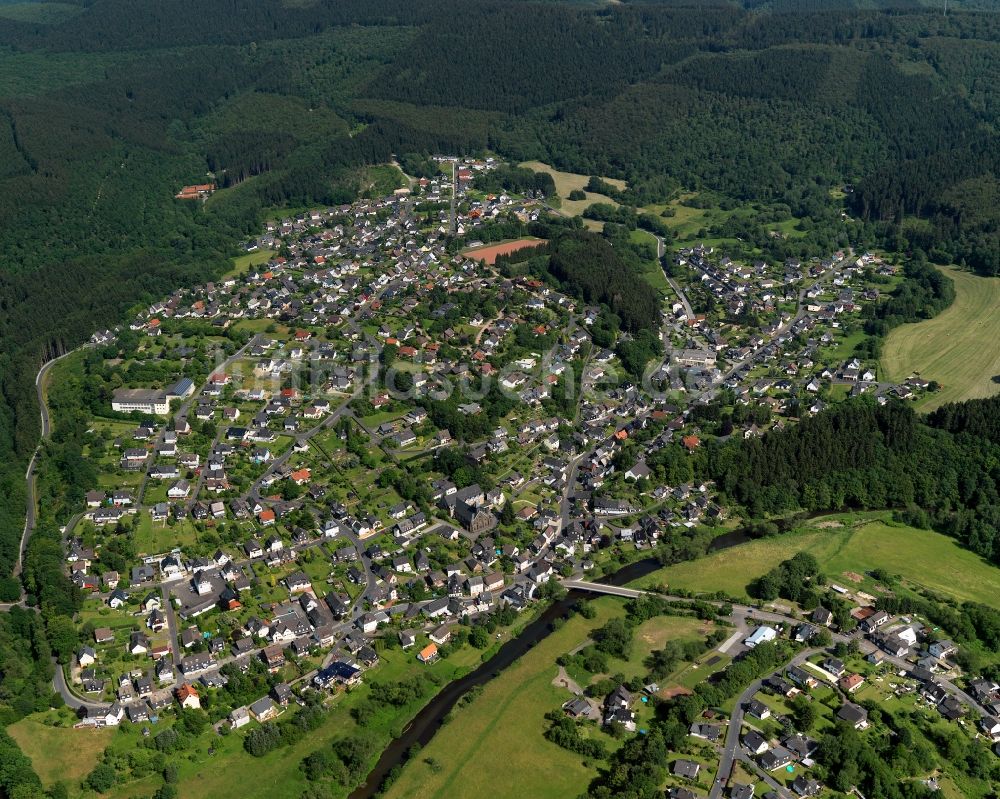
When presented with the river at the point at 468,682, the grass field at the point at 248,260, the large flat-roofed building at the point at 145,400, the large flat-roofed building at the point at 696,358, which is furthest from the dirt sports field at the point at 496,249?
the river at the point at 468,682

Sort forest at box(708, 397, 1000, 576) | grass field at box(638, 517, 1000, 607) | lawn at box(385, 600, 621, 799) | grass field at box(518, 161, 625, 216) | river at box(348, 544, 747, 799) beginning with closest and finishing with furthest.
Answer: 1. lawn at box(385, 600, 621, 799)
2. river at box(348, 544, 747, 799)
3. grass field at box(638, 517, 1000, 607)
4. forest at box(708, 397, 1000, 576)
5. grass field at box(518, 161, 625, 216)

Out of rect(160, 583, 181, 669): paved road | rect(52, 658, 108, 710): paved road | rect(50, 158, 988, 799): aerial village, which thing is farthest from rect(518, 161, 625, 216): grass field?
rect(52, 658, 108, 710): paved road

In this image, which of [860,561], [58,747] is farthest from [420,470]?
[58,747]

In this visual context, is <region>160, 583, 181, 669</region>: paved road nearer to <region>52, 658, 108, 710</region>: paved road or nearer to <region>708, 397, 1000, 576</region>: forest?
<region>52, 658, 108, 710</region>: paved road

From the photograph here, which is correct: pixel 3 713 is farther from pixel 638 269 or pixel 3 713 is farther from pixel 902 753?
pixel 638 269

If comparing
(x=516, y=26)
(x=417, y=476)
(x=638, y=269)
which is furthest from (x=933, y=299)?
(x=516, y=26)

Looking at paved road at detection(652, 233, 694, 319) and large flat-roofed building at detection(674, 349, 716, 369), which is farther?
paved road at detection(652, 233, 694, 319)
